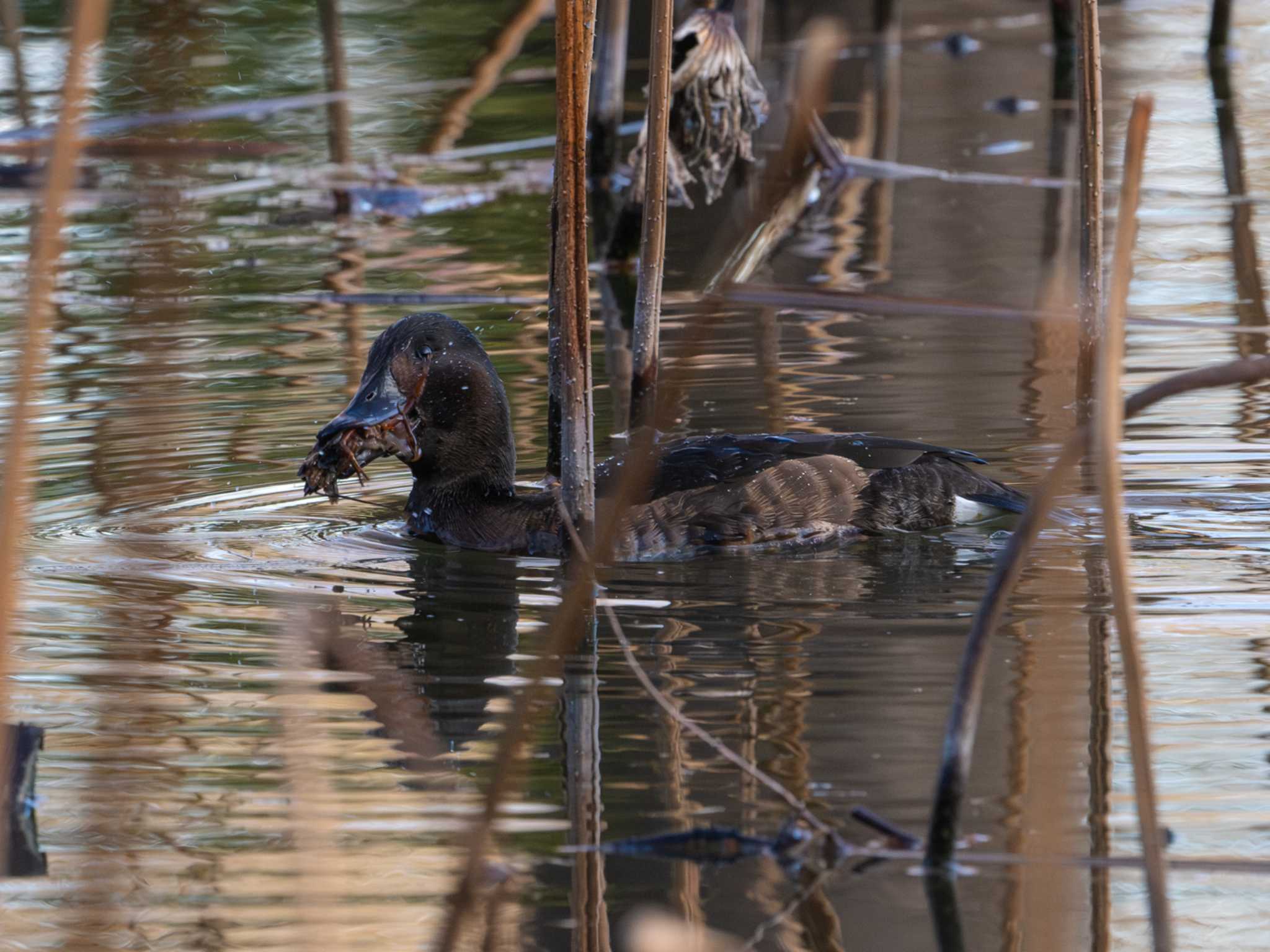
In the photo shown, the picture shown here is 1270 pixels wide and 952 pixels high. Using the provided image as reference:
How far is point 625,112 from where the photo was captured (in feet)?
45.9

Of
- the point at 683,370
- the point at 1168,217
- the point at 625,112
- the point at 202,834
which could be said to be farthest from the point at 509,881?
the point at 625,112

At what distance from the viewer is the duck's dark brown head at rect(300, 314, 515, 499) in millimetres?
6242

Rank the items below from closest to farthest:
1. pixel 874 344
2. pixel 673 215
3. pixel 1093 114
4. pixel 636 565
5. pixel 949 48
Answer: pixel 636 565, pixel 1093 114, pixel 874 344, pixel 673 215, pixel 949 48

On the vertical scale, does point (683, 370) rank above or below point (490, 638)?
above

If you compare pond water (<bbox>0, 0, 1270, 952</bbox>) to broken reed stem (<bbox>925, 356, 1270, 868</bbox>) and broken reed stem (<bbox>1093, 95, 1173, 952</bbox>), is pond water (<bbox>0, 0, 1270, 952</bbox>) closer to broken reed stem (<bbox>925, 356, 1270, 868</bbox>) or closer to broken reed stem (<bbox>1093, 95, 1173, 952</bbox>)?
broken reed stem (<bbox>925, 356, 1270, 868</bbox>)

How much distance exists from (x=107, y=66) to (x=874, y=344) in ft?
29.0

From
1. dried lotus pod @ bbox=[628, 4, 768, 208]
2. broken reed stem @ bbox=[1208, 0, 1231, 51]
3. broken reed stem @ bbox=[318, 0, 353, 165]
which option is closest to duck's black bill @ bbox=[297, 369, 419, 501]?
dried lotus pod @ bbox=[628, 4, 768, 208]

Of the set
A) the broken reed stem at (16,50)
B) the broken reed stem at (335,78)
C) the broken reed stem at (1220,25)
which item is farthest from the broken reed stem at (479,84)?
the broken reed stem at (1220,25)

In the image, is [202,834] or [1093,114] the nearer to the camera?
[202,834]

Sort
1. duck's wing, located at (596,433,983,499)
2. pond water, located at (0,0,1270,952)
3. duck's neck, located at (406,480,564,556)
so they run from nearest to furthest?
pond water, located at (0,0,1270,952), duck's wing, located at (596,433,983,499), duck's neck, located at (406,480,564,556)

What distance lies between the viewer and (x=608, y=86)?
1132 cm

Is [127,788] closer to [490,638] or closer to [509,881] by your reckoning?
[509,881]

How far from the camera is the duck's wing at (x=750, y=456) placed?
596 cm

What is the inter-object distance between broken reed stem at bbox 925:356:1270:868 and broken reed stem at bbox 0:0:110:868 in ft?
4.52
